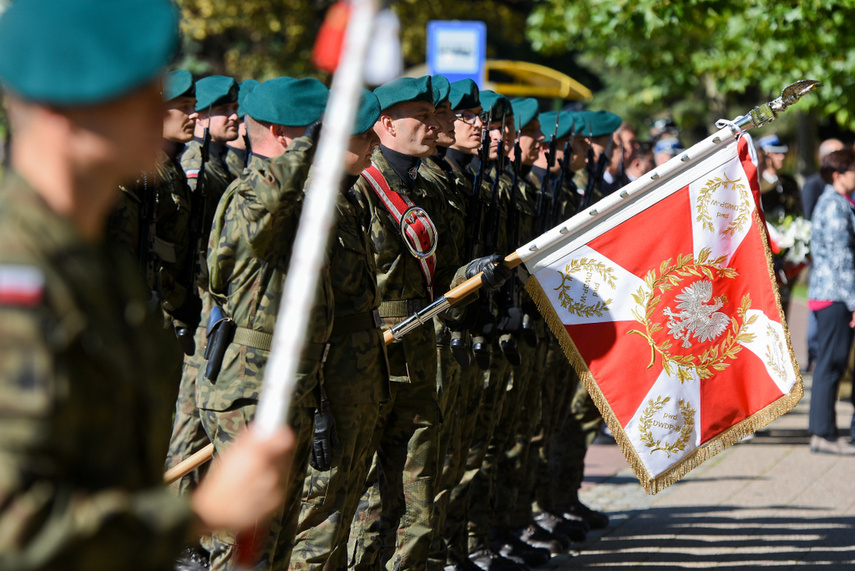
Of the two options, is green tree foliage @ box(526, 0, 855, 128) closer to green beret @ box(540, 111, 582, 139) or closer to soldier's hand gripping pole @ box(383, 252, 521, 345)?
green beret @ box(540, 111, 582, 139)

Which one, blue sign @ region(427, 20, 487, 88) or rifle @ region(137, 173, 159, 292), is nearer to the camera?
rifle @ region(137, 173, 159, 292)

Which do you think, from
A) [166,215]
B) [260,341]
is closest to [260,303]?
[260,341]

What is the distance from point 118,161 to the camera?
1534 millimetres

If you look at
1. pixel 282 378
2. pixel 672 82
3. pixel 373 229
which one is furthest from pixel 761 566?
pixel 672 82

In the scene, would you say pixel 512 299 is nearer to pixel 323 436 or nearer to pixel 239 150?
pixel 239 150

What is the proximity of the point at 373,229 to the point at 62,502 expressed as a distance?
309 centimetres

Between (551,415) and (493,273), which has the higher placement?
(493,273)

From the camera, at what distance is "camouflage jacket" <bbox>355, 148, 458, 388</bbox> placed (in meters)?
4.48

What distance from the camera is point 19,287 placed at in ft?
4.55

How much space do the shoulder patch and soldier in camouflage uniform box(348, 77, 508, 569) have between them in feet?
10.0

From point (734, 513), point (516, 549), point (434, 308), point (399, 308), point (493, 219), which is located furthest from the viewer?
point (734, 513)

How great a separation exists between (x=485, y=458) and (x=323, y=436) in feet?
7.18

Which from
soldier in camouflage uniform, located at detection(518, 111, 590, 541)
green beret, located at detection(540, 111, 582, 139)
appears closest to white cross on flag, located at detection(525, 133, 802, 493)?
soldier in camouflage uniform, located at detection(518, 111, 590, 541)

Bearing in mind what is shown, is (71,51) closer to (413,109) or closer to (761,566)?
(413,109)
